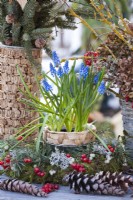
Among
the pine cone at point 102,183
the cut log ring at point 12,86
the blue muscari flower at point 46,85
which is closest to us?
the pine cone at point 102,183

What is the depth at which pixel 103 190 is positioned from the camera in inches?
36.5

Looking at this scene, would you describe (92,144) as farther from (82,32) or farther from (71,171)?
(82,32)

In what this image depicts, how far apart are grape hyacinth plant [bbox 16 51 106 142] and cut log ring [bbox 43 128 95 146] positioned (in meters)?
0.03

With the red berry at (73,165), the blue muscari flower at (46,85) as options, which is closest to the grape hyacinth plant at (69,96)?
the blue muscari flower at (46,85)

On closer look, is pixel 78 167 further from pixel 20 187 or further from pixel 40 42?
pixel 40 42

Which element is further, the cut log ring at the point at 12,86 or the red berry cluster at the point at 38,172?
the cut log ring at the point at 12,86

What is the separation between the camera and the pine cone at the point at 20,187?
939 millimetres

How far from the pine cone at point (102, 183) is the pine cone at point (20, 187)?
3.0 inches

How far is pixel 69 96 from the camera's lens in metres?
1.06

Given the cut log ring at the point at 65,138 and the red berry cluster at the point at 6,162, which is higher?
the cut log ring at the point at 65,138

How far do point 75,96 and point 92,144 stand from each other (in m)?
0.12

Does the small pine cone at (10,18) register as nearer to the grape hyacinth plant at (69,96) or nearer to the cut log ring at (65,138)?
the grape hyacinth plant at (69,96)

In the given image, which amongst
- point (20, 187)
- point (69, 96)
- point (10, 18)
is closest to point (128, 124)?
point (69, 96)

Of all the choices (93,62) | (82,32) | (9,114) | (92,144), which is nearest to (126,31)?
(93,62)
